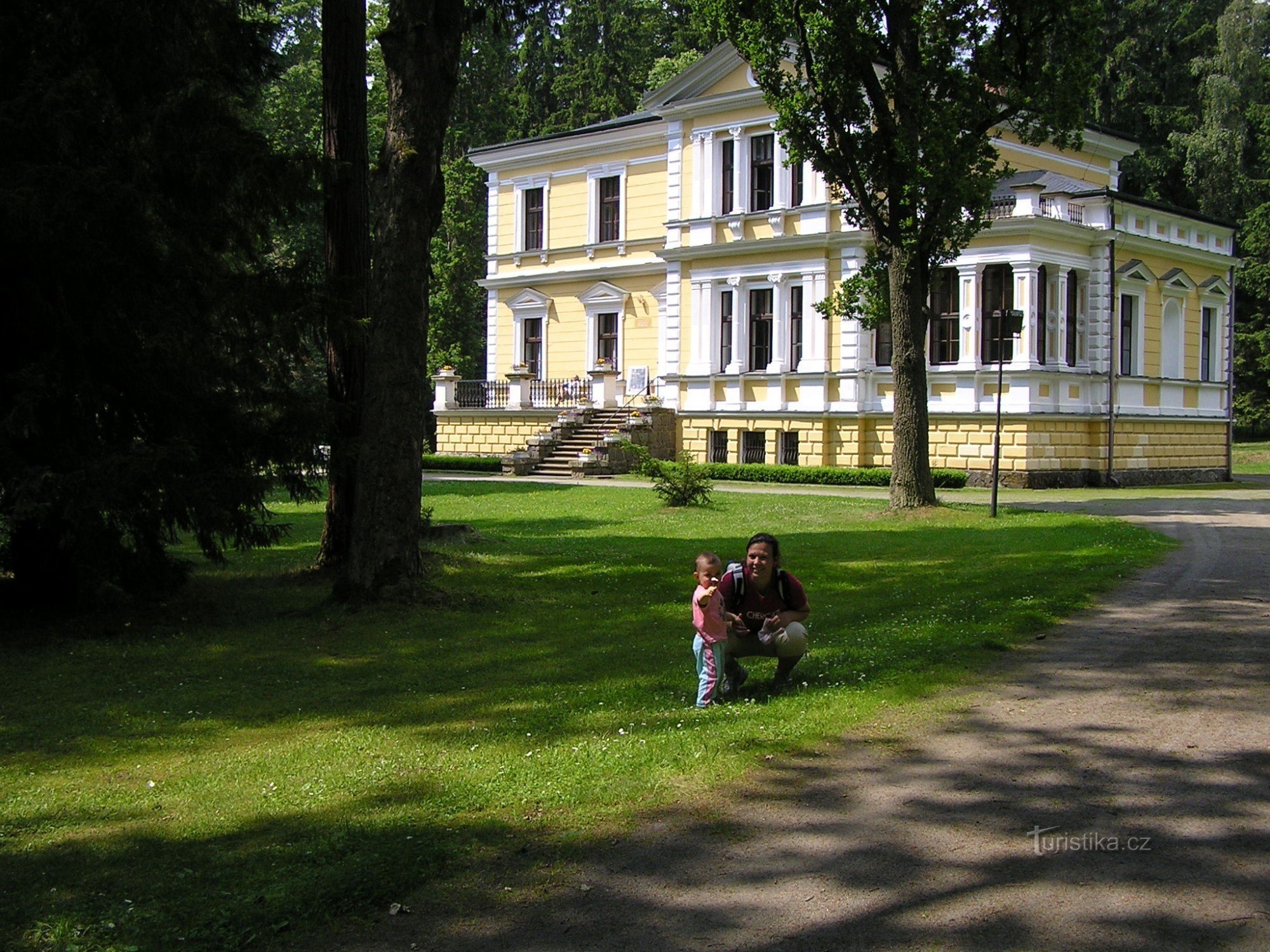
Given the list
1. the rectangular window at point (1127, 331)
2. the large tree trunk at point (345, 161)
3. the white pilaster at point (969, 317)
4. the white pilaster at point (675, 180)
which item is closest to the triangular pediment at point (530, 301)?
the white pilaster at point (675, 180)

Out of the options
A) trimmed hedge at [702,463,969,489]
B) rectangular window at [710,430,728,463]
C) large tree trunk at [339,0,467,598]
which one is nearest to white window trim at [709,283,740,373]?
rectangular window at [710,430,728,463]

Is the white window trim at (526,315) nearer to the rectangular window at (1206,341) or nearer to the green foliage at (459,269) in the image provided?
the green foliage at (459,269)

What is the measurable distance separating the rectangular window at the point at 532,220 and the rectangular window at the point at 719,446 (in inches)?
465

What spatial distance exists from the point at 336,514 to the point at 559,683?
5976mm

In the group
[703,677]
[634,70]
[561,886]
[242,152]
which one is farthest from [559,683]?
[634,70]

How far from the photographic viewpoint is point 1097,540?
16.3 metres

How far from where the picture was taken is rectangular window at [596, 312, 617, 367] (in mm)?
41469

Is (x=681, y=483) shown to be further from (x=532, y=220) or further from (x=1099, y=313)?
(x=532, y=220)

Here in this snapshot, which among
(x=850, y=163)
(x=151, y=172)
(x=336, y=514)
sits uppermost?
(x=850, y=163)

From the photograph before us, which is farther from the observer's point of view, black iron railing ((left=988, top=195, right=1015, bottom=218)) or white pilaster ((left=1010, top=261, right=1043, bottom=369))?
black iron railing ((left=988, top=195, right=1015, bottom=218))

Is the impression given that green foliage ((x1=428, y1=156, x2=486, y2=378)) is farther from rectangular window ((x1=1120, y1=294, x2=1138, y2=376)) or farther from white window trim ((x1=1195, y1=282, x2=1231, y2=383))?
white window trim ((x1=1195, y1=282, x2=1231, y2=383))

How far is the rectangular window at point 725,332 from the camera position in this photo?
36719 mm

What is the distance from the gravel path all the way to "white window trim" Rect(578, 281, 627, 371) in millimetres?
33959

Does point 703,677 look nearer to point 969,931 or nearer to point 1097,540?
point 969,931
